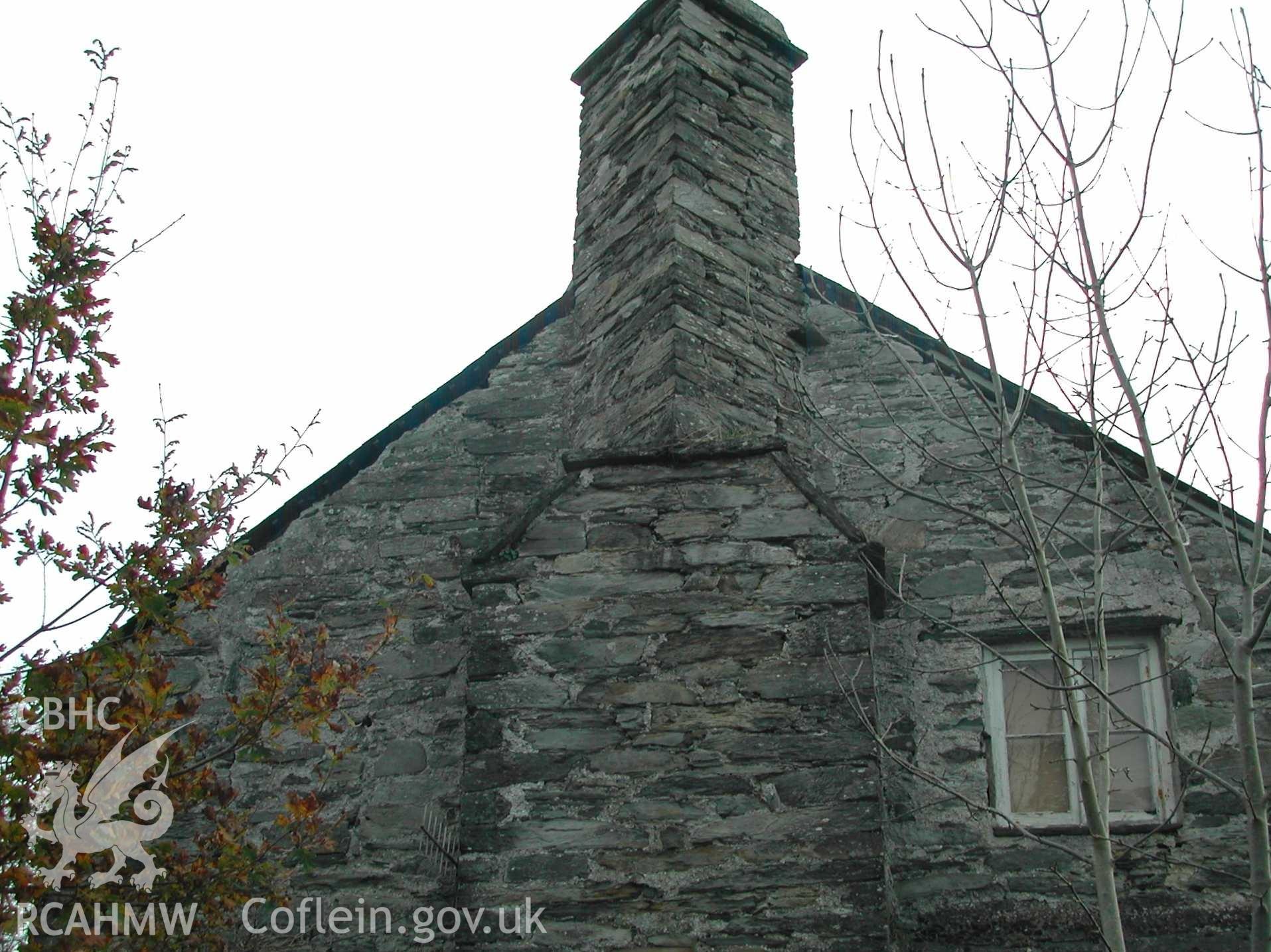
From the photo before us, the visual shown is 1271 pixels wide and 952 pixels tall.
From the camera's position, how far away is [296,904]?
Result: 5.09 metres

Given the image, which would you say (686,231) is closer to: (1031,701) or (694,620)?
(694,620)

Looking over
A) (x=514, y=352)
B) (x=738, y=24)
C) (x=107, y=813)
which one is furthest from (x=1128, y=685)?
(x=738, y=24)

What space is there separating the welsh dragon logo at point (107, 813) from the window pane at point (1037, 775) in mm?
3113

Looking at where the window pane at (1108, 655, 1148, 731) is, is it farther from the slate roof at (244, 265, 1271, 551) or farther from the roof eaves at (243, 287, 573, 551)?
the roof eaves at (243, 287, 573, 551)

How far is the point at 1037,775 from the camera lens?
5.12 metres

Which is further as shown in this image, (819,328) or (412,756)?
(819,328)

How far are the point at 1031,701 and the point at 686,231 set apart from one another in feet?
8.72

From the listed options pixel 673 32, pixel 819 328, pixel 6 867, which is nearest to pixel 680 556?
pixel 819 328

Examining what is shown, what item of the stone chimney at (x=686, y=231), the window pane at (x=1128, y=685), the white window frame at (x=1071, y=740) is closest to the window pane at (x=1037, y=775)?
the white window frame at (x=1071, y=740)

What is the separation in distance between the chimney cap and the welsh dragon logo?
502cm

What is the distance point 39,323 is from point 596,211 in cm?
354

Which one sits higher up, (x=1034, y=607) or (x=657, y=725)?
(x=1034, y=607)

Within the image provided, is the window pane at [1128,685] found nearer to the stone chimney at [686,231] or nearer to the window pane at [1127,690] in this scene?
the window pane at [1127,690]

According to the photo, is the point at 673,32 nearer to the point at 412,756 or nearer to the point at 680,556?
the point at 680,556
